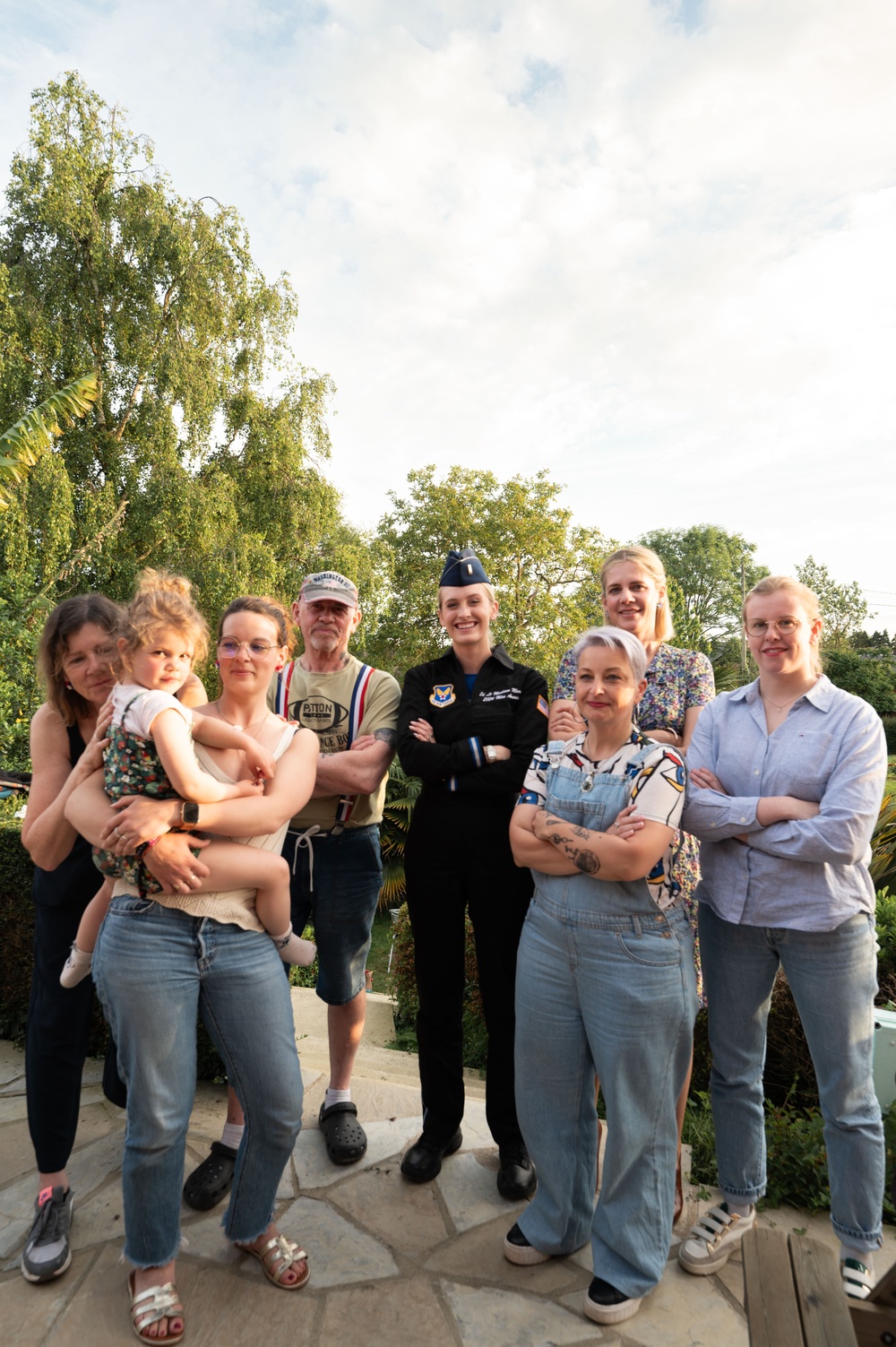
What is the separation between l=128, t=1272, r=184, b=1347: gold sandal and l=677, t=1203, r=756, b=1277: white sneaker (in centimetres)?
166

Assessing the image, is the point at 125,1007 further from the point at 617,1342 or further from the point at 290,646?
the point at 617,1342

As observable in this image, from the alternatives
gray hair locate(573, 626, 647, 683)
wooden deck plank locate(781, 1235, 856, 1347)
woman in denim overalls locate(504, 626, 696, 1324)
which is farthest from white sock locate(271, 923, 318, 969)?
wooden deck plank locate(781, 1235, 856, 1347)

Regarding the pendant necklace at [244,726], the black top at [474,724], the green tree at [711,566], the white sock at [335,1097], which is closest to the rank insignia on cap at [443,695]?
the black top at [474,724]

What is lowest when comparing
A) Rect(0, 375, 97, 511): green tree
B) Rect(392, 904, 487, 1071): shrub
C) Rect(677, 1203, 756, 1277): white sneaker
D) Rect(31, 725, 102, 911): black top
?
Rect(392, 904, 487, 1071): shrub

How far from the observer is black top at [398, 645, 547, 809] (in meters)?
3.20

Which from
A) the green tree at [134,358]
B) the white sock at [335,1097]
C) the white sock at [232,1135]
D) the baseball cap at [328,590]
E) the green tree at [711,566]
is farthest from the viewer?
the green tree at [711,566]

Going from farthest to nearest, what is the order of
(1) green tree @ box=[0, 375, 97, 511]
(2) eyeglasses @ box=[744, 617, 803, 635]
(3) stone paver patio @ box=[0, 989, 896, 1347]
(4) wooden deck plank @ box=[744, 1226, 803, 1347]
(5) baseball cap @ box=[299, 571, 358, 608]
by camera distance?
(1) green tree @ box=[0, 375, 97, 511], (5) baseball cap @ box=[299, 571, 358, 608], (2) eyeglasses @ box=[744, 617, 803, 635], (3) stone paver patio @ box=[0, 989, 896, 1347], (4) wooden deck plank @ box=[744, 1226, 803, 1347]

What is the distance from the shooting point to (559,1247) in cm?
282

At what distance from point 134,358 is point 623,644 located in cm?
1940

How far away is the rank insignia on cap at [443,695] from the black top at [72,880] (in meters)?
1.35

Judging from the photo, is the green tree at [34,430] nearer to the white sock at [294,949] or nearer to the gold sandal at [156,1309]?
the white sock at [294,949]

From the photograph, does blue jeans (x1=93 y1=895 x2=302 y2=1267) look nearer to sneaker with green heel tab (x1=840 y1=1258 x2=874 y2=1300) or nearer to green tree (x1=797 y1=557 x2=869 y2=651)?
sneaker with green heel tab (x1=840 y1=1258 x2=874 y2=1300)

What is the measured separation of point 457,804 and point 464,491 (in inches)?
1038

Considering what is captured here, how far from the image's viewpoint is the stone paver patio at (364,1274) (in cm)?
253
